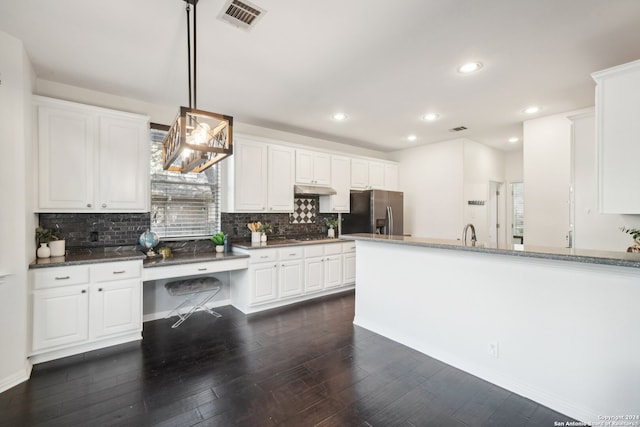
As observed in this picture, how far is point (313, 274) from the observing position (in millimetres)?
4422

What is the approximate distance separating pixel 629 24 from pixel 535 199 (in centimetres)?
262

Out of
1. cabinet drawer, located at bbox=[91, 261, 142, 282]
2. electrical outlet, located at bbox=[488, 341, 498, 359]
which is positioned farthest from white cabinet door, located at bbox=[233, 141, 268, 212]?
electrical outlet, located at bbox=[488, 341, 498, 359]

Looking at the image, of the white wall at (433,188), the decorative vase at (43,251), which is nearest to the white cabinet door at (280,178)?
the decorative vase at (43,251)

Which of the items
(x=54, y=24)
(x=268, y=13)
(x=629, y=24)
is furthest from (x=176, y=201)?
(x=629, y=24)

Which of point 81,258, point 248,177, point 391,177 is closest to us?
point 81,258

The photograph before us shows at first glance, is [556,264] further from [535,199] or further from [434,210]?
[434,210]

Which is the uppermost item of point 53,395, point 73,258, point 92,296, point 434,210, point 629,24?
point 629,24

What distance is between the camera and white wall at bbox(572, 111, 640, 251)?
305 centimetres

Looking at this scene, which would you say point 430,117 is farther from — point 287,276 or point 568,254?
point 287,276

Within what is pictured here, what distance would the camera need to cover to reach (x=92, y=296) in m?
2.77

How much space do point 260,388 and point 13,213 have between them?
95.8 inches

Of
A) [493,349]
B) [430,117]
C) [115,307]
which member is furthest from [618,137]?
[115,307]

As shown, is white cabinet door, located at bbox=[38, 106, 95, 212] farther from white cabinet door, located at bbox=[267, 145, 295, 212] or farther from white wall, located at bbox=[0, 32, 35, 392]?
white cabinet door, located at bbox=[267, 145, 295, 212]

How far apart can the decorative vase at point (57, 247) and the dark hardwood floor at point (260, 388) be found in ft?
3.35
